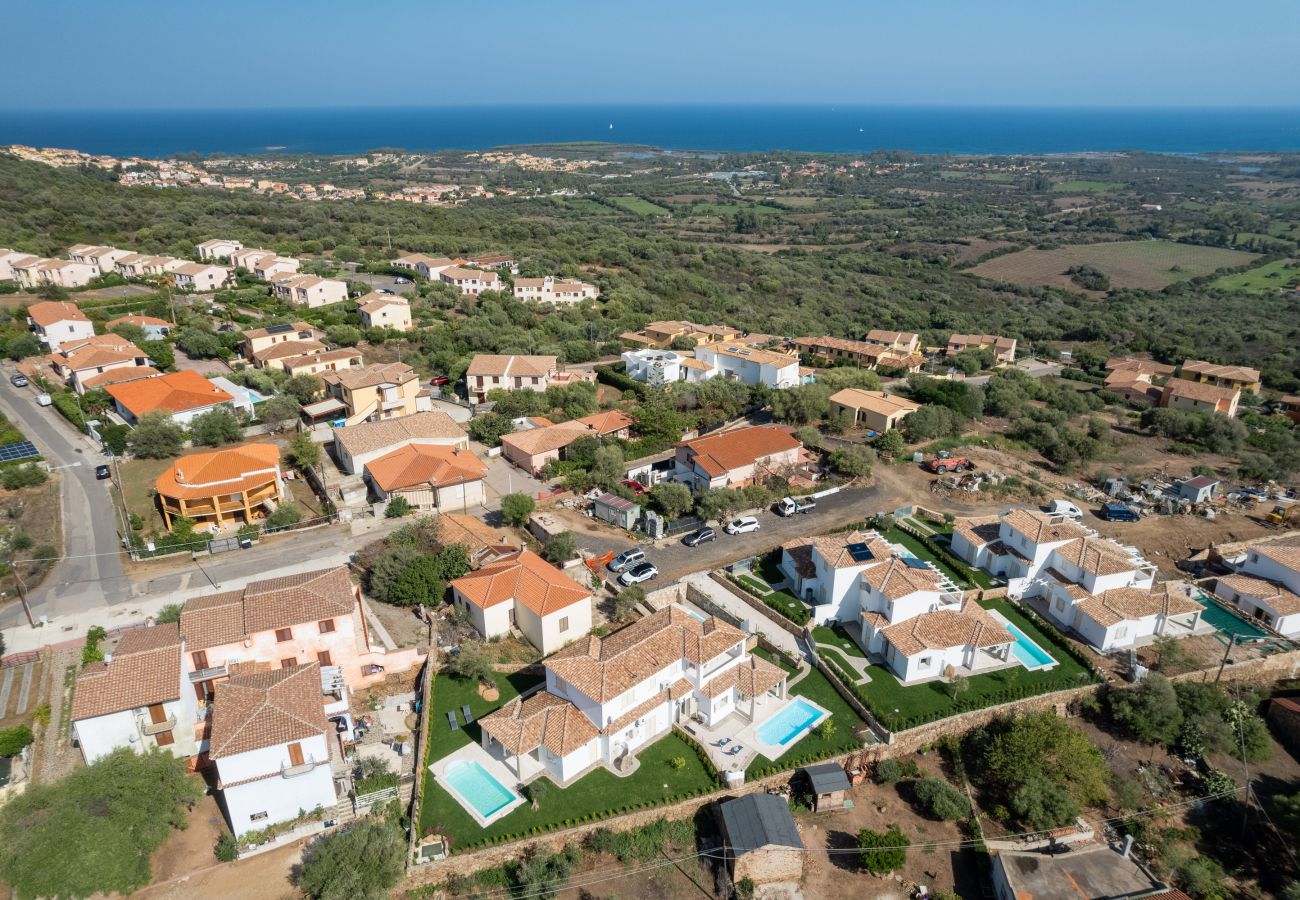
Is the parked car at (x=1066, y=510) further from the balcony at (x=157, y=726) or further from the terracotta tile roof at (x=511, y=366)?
the balcony at (x=157, y=726)

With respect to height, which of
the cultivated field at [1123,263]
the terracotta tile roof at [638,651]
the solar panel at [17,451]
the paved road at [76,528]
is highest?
the solar panel at [17,451]

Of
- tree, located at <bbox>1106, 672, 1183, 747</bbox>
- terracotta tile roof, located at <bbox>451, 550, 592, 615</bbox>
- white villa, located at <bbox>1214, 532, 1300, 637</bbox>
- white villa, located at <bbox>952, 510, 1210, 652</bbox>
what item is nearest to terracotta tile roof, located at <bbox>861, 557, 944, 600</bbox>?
white villa, located at <bbox>952, 510, 1210, 652</bbox>

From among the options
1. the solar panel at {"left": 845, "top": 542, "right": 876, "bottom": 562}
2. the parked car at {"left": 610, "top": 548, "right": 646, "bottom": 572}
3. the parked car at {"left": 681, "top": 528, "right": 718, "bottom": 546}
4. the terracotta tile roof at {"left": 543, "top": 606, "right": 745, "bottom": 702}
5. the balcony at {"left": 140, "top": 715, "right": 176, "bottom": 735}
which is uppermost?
the solar panel at {"left": 845, "top": 542, "right": 876, "bottom": 562}

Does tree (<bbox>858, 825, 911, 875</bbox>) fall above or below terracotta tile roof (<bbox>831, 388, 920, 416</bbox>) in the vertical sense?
below

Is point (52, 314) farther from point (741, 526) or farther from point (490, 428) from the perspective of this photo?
point (741, 526)

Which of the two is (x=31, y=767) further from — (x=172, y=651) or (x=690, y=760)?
(x=690, y=760)

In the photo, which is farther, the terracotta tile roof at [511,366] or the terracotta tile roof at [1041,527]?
the terracotta tile roof at [511,366]

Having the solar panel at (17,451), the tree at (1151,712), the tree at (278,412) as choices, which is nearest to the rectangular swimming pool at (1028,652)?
the tree at (1151,712)

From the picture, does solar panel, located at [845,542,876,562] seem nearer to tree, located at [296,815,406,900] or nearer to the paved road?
tree, located at [296,815,406,900]
